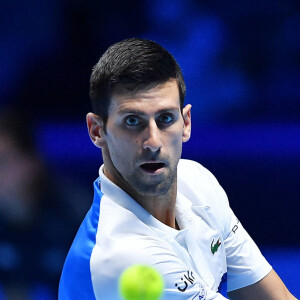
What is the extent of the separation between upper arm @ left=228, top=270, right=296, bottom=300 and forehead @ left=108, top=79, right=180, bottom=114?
0.82 meters

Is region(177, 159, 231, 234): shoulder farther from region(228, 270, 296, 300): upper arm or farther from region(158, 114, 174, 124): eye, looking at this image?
region(158, 114, 174, 124): eye

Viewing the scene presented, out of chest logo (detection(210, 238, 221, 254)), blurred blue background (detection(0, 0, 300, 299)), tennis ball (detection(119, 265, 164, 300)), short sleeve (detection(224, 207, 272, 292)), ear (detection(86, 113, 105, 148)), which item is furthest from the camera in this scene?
blurred blue background (detection(0, 0, 300, 299))

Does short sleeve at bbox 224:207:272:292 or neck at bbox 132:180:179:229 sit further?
short sleeve at bbox 224:207:272:292

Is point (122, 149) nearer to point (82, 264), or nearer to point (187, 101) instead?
point (82, 264)

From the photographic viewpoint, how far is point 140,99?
2.23 m

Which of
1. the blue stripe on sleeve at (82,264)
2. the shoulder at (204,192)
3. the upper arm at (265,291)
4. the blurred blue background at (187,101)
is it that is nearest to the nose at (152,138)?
the blue stripe on sleeve at (82,264)

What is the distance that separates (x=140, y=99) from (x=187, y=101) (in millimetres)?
1843

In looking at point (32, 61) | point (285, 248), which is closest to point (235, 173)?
point (285, 248)

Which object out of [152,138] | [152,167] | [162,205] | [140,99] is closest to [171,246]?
[162,205]

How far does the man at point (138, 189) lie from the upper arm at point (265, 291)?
10.0 inches

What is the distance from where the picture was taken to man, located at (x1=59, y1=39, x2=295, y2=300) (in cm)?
222

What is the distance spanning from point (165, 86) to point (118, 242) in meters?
0.50

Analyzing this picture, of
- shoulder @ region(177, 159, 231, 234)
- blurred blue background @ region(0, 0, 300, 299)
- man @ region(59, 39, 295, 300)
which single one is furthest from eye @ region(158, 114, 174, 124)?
blurred blue background @ region(0, 0, 300, 299)

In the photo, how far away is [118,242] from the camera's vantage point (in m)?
2.22
